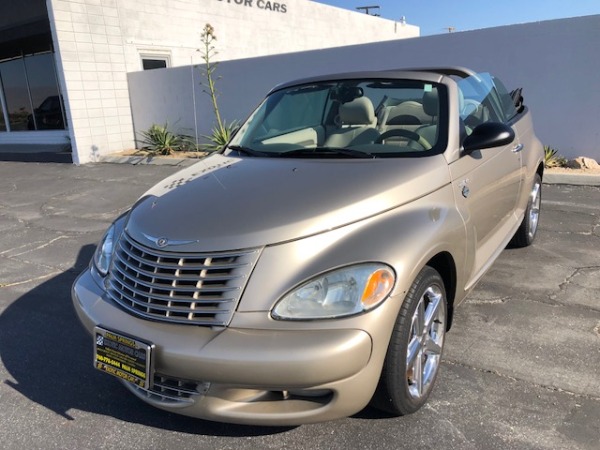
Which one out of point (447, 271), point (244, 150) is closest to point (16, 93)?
point (244, 150)

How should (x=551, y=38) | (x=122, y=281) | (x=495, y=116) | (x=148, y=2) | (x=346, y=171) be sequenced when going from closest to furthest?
(x=122, y=281) < (x=346, y=171) < (x=495, y=116) < (x=551, y=38) < (x=148, y=2)

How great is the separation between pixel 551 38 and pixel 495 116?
5.14m

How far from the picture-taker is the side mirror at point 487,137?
10.2 ft

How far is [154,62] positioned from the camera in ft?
46.2

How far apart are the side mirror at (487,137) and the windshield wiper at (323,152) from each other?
0.61 m

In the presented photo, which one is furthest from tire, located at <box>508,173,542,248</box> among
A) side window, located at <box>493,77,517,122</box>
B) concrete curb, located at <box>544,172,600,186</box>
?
concrete curb, located at <box>544,172,600,186</box>

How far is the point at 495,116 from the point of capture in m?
4.22

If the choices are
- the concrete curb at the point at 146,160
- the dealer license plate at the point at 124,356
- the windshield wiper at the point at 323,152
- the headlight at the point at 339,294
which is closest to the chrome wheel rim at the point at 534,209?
the windshield wiper at the point at 323,152

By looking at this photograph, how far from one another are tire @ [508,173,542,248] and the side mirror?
1843mm

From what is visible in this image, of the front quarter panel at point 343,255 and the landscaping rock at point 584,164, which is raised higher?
the front quarter panel at point 343,255

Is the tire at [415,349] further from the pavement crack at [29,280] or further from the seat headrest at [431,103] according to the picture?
the pavement crack at [29,280]

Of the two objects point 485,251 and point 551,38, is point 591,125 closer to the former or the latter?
point 551,38

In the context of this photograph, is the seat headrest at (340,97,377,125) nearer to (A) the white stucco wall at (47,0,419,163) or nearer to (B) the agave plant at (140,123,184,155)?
(B) the agave plant at (140,123,184,155)

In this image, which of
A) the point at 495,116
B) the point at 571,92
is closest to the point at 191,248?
the point at 495,116
